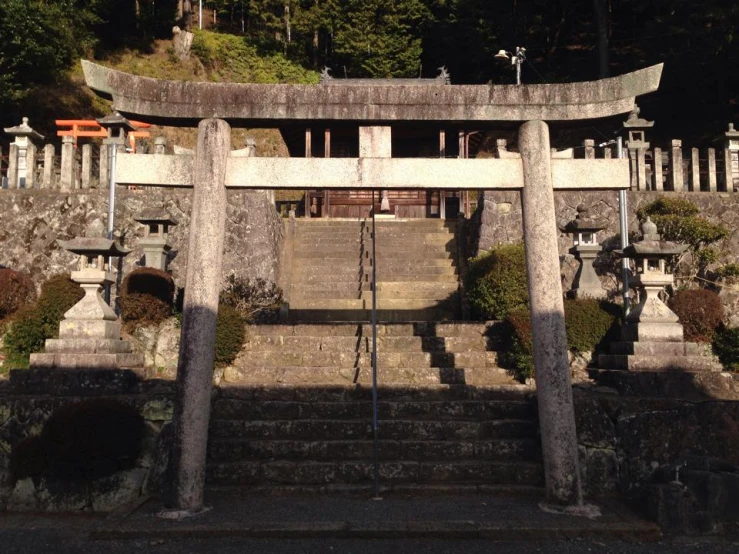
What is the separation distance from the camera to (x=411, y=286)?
41.1 ft

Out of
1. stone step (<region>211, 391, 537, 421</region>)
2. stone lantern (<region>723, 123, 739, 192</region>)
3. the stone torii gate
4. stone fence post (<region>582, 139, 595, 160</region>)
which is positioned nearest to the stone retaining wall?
stone step (<region>211, 391, 537, 421</region>)

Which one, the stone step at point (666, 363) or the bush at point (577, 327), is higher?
the bush at point (577, 327)

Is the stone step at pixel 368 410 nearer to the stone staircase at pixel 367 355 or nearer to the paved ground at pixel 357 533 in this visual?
the stone staircase at pixel 367 355

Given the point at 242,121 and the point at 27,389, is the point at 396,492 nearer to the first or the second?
the point at 242,121

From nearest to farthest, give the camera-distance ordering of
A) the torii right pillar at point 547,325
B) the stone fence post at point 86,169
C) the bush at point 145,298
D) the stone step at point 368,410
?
1. the torii right pillar at point 547,325
2. the stone step at point 368,410
3. the bush at point 145,298
4. the stone fence post at point 86,169

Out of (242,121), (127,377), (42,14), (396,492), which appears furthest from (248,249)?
(42,14)

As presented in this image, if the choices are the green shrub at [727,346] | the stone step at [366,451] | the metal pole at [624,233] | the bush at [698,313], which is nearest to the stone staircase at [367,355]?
the stone step at [366,451]

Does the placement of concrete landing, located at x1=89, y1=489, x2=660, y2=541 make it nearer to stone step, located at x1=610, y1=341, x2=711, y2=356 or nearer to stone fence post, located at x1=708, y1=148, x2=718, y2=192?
stone step, located at x1=610, y1=341, x2=711, y2=356

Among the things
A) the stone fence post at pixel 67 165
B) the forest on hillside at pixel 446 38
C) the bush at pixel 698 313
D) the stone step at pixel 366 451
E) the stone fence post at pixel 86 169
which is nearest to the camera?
the stone step at pixel 366 451

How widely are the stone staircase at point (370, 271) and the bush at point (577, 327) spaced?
344cm

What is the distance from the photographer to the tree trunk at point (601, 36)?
990 inches

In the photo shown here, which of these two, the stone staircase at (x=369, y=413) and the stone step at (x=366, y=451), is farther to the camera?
the stone step at (x=366, y=451)

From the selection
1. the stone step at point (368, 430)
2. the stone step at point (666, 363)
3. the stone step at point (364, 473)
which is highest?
the stone step at point (666, 363)

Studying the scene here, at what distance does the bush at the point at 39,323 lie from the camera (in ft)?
30.8
